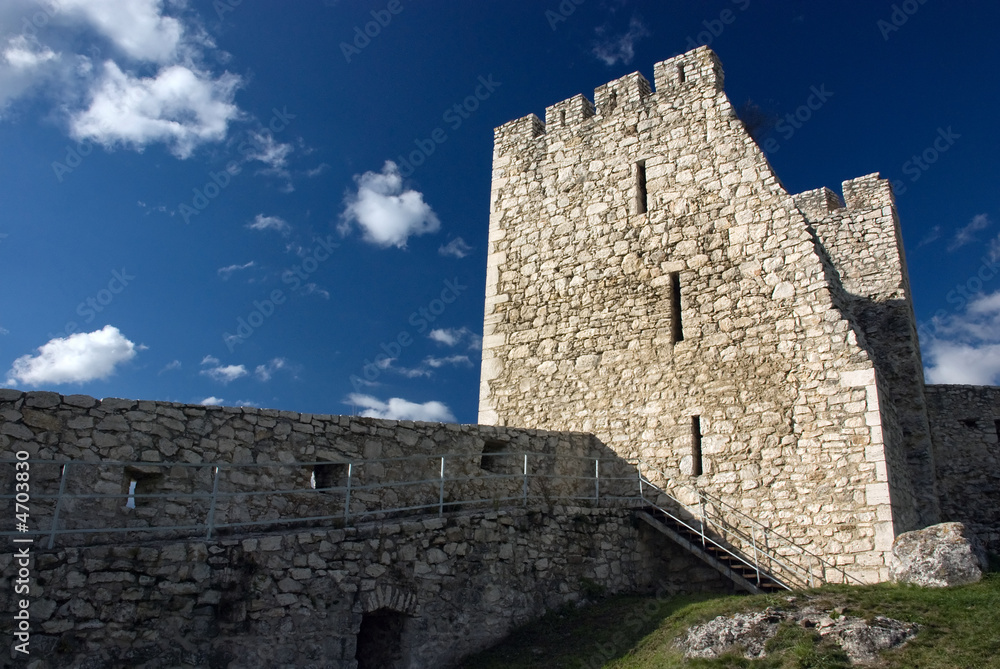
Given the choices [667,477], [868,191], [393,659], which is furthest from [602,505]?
[868,191]

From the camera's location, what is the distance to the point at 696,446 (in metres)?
11.4

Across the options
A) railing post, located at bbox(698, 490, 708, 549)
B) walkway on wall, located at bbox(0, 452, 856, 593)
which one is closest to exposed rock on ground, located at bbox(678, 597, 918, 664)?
walkway on wall, located at bbox(0, 452, 856, 593)

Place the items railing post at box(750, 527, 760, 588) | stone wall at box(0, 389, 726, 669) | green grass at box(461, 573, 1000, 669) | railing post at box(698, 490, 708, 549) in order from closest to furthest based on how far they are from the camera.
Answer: green grass at box(461, 573, 1000, 669) → stone wall at box(0, 389, 726, 669) → railing post at box(750, 527, 760, 588) → railing post at box(698, 490, 708, 549)

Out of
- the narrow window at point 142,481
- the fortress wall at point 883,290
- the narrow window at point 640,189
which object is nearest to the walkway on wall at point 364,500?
the narrow window at point 142,481

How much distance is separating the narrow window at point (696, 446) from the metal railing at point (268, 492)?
3.39 ft

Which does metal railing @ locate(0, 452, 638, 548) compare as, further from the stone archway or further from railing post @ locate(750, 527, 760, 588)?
railing post @ locate(750, 527, 760, 588)

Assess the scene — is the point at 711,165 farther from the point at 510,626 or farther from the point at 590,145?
the point at 510,626

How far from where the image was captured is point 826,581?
9.72 meters

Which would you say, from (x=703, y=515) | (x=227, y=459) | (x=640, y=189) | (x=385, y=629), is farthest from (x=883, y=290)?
(x=227, y=459)

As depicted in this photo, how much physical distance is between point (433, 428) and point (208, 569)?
3678mm

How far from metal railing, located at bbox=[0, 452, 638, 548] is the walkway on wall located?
0.04 ft

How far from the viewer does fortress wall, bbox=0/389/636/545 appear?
752 cm

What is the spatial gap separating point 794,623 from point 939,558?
7.70 feet

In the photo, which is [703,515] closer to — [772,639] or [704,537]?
[704,537]
